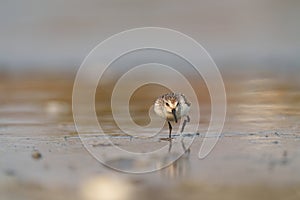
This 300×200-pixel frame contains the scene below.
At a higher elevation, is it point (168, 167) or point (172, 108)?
point (172, 108)

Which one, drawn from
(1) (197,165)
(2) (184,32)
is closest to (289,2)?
(2) (184,32)

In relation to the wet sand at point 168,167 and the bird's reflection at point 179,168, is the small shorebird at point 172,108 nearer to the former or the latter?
the wet sand at point 168,167

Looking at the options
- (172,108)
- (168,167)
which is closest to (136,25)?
(172,108)

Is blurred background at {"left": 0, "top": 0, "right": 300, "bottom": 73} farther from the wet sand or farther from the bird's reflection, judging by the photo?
the bird's reflection

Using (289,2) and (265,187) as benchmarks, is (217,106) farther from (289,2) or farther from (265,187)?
(289,2)

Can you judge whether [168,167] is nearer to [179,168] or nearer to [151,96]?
[179,168]
